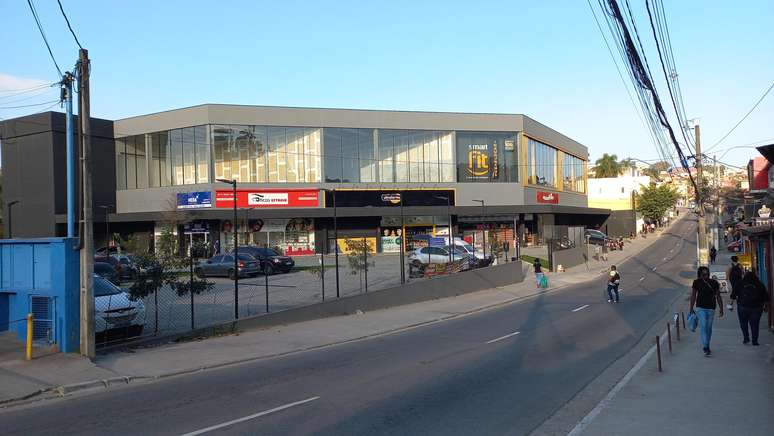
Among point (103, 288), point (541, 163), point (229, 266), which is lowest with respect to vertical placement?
point (229, 266)

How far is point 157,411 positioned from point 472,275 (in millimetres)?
23376

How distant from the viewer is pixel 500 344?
49.7ft

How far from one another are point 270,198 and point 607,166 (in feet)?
291

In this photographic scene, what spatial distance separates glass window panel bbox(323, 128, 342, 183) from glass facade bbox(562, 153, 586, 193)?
3117cm

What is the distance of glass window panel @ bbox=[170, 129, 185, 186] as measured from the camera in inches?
2053

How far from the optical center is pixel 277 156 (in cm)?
5203

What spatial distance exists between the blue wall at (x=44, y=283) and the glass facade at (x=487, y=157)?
45941mm

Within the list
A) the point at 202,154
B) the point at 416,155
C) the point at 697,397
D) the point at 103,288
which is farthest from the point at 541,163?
the point at 697,397

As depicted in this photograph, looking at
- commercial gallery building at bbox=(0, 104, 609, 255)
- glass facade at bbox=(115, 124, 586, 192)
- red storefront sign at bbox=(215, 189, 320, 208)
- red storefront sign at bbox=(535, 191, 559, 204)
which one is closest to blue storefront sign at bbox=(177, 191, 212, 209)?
commercial gallery building at bbox=(0, 104, 609, 255)

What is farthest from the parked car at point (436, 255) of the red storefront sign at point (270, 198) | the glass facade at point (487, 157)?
the glass facade at point (487, 157)

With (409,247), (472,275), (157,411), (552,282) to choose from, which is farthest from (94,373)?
(409,247)

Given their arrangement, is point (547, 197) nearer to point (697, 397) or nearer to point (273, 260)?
point (273, 260)

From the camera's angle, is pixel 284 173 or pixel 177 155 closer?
pixel 284 173

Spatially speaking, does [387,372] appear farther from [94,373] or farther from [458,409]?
[94,373]
